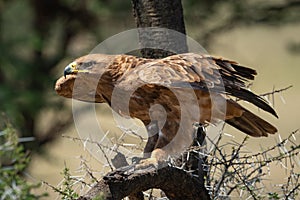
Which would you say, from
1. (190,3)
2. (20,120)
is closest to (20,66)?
(20,120)

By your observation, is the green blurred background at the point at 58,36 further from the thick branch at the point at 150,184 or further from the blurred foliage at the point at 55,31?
the thick branch at the point at 150,184

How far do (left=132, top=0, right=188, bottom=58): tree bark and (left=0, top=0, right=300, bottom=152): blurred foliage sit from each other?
474 cm

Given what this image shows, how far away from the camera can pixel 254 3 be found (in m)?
9.22

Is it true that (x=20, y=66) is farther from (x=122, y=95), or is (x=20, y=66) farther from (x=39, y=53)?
(x=122, y=95)

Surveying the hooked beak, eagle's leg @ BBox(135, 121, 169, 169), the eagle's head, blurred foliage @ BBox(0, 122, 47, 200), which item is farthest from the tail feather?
blurred foliage @ BBox(0, 122, 47, 200)

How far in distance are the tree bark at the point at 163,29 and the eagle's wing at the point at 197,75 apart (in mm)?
331

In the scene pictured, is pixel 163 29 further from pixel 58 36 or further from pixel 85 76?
pixel 58 36

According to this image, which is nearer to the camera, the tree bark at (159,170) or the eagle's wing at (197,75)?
the tree bark at (159,170)

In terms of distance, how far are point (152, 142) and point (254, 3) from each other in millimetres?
6295

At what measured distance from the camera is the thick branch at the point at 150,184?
2.50 metres

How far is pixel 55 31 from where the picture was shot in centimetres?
988

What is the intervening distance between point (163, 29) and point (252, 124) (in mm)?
562

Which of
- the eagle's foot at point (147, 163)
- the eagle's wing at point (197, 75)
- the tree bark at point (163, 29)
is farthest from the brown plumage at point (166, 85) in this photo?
the tree bark at point (163, 29)

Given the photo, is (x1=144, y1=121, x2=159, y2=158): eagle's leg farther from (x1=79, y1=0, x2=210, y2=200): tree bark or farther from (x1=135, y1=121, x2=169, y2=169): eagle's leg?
(x1=79, y1=0, x2=210, y2=200): tree bark
